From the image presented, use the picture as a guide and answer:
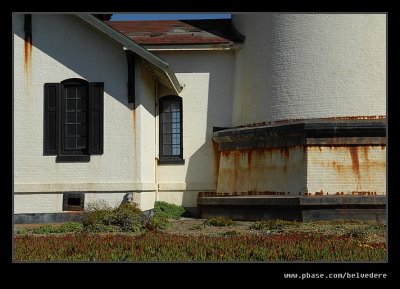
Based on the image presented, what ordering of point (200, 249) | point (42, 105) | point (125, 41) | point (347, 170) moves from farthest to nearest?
point (42, 105) < point (125, 41) < point (347, 170) < point (200, 249)

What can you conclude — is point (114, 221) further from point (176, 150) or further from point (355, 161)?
point (355, 161)

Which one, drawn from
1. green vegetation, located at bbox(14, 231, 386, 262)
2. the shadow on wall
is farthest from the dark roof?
green vegetation, located at bbox(14, 231, 386, 262)

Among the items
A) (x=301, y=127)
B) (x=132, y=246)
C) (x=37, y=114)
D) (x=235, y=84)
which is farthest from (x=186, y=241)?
(x=235, y=84)

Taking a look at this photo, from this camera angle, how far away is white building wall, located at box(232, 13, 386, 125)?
55.6ft

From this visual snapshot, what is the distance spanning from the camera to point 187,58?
66.3ft

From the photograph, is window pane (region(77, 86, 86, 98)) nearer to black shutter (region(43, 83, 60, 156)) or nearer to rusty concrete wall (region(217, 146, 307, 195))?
black shutter (region(43, 83, 60, 156))

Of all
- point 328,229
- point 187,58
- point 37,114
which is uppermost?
point 187,58

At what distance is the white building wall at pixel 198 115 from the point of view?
779 inches

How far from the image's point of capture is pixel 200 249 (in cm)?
1059

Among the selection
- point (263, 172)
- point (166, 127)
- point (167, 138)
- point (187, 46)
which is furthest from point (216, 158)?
point (187, 46)

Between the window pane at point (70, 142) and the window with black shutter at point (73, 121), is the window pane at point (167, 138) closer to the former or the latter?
the window with black shutter at point (73, 121)

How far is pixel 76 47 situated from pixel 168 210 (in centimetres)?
567
